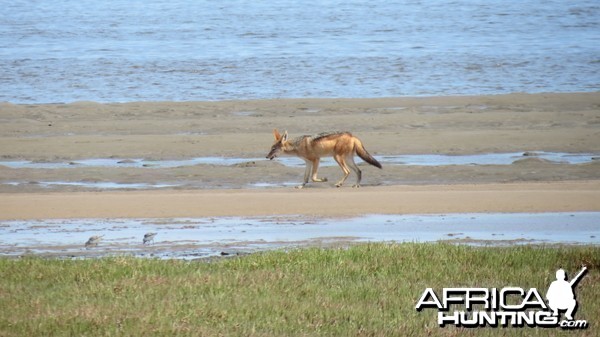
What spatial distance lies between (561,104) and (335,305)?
59.6ft

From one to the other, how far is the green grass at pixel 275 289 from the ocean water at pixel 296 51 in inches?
692

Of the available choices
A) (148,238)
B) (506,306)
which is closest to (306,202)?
(148,238)

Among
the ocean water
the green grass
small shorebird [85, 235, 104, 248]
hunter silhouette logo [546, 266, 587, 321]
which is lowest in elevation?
the ocean water

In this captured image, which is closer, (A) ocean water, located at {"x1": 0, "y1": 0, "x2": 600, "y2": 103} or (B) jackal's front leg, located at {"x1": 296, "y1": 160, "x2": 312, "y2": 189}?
(B) jackal's front leg, located at {"x1": 296, "y1": 160, "x2": 312, "y2": 189}

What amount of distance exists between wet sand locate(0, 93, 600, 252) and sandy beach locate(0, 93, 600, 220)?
0.02m

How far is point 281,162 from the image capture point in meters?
19.0

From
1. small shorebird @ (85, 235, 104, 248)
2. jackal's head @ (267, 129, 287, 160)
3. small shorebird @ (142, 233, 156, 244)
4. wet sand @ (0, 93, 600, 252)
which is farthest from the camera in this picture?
jackal's head @ (267, 129, 287, 160)

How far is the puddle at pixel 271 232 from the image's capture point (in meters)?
11.9

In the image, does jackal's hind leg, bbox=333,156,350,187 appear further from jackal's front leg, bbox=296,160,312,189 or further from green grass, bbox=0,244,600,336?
green grass, bbox=0,244,600,336

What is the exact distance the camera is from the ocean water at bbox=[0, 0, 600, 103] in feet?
96.2

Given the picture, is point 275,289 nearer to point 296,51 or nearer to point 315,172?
point 315,172

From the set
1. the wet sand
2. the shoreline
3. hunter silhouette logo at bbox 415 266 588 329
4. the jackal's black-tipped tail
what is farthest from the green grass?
the jackal's black-tipped tail

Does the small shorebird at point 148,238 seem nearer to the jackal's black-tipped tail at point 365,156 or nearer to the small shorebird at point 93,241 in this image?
the small shorebird at point 93,241

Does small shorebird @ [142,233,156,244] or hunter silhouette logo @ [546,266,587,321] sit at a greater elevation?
hunter silhouette logo @ [546,266,587,321]
